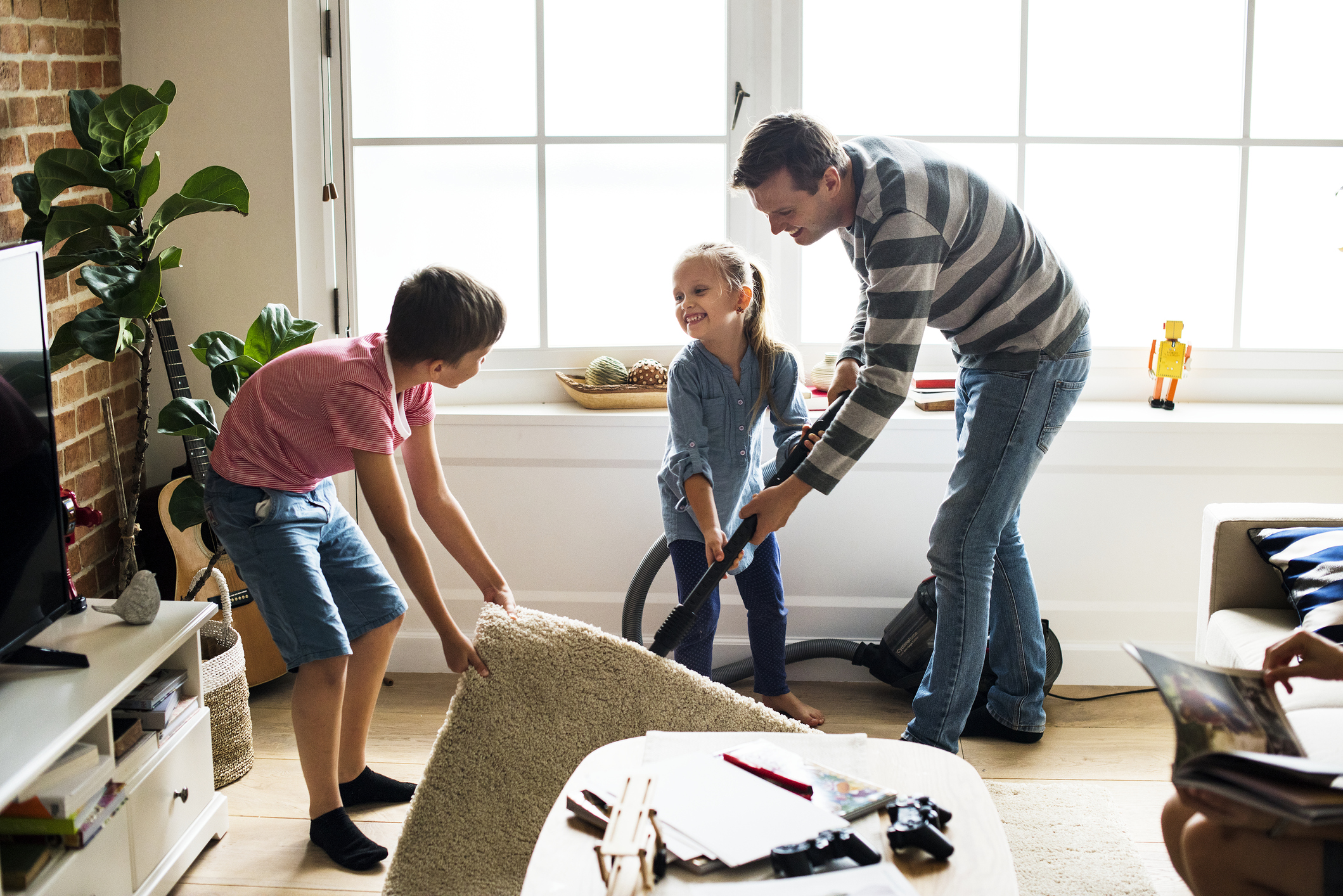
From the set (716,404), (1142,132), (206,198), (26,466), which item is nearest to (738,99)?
(716,404)

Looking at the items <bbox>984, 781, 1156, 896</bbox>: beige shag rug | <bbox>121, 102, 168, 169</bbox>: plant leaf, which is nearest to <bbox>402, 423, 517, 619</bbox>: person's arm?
<bbox>121, 102, 168, 169</bbox>: plant leaf

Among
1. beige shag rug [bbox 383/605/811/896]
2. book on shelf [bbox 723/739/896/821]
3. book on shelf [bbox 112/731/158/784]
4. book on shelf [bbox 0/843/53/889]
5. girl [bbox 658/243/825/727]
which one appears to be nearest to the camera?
book on shelf [bbox 723/739/896/821]

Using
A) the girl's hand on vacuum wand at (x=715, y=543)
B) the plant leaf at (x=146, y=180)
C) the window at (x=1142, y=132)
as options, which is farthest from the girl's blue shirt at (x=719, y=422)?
the plant leaf at (x=146, y=180)

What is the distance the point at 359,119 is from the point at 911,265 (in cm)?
163

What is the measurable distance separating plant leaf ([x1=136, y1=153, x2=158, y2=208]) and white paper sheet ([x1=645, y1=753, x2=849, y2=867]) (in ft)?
5.40

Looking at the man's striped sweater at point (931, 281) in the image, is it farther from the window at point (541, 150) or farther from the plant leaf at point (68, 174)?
the plant leaf at point (68, 174)

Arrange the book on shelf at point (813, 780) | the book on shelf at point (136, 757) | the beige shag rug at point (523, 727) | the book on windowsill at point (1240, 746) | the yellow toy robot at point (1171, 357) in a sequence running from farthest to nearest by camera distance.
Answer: the yellow toy robot at point (1171, 357)
the beige shag rug at point (523, 727)
the book on shelf at point (136, 757)
the book on shelf at point (813, 780)
the book on windowsill at point (1240, 746)

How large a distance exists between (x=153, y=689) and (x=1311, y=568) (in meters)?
2.03

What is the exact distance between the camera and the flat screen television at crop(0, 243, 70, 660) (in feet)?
5.23

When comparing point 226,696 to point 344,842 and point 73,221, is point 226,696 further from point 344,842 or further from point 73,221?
point 73,221

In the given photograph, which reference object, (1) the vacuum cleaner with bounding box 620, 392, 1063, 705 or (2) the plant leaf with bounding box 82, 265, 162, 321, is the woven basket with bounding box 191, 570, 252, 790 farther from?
(1) the vacuum cleaner with bounding box 620, 392, 1063, 705

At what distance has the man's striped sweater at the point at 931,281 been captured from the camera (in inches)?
73.8

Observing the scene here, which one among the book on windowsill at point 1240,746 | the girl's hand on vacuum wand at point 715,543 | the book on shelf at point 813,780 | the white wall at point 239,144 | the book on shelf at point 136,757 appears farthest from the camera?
the white wall at point 239,144

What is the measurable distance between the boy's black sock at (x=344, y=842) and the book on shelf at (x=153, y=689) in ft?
1.14
